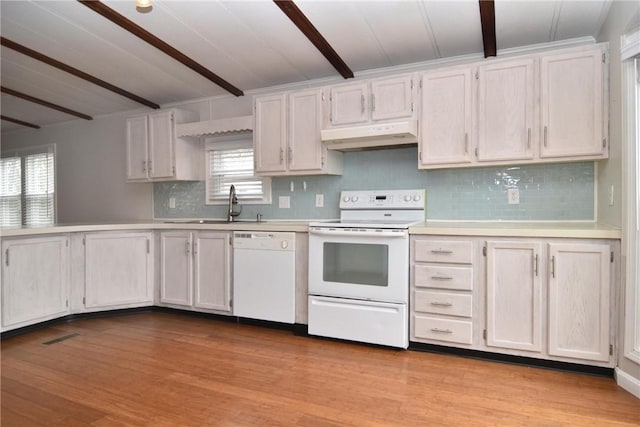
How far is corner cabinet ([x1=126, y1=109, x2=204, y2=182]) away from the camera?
4262 millimetres

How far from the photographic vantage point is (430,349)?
2789mm

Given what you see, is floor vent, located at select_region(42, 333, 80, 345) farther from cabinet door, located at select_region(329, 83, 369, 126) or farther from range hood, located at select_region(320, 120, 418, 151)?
cabinet door, located at select_region(329, 83, 369, 126)

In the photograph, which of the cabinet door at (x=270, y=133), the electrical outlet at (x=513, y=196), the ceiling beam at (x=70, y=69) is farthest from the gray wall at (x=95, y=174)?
the electrical outlet at (x=513, y=196)

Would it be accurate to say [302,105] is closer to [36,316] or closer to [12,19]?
[12,19]

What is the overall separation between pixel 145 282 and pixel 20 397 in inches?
70.9

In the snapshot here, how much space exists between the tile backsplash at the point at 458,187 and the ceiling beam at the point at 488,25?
94 cm

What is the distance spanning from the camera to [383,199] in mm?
3451

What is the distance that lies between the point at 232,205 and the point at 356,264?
179 centimetres

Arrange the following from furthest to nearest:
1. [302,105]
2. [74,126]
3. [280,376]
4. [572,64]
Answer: [74,126]
[302,105]
[572,64]
[280,376]

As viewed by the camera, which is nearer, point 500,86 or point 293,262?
point 500,86

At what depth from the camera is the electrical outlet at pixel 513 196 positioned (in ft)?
10.1

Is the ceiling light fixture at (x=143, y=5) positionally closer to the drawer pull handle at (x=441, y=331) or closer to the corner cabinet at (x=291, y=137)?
the corner cabinet at (x=291, y=137)

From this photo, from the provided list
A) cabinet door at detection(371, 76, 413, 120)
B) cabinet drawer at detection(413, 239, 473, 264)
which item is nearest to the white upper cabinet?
cabinet door at detection(371, 76, 413, 120)

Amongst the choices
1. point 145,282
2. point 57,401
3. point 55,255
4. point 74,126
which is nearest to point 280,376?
point 57,401
